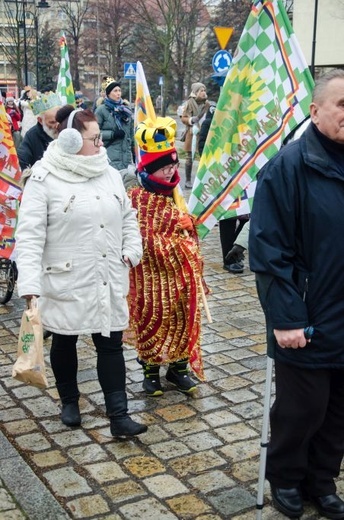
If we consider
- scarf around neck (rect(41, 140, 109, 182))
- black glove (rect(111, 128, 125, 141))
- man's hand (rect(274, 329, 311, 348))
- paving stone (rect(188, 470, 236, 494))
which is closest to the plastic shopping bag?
scarf around neck (rect(41, 140, 109, 182))

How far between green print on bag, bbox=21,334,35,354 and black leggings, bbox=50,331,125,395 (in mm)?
451

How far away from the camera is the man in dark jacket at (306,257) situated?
3135 millimetres

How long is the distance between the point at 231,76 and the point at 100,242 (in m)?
1.78

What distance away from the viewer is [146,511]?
11.8ft

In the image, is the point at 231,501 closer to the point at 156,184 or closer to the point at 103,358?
the point at 103,358

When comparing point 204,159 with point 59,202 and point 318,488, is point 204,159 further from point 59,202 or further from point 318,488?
point 318,488

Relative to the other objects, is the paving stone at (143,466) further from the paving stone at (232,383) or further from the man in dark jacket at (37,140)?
the man in dark jacket at (37,140)

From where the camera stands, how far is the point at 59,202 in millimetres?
4102

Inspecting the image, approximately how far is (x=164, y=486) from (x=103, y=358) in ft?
2.83

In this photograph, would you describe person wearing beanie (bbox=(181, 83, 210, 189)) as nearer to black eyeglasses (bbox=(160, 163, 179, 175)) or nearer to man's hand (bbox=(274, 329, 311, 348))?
black eyeglasses (bbox=(160, 163, 179, 175))

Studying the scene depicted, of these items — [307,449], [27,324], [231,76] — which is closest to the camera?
[307,449]

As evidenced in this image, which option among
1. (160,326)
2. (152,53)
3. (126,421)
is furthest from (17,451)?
(152,53)

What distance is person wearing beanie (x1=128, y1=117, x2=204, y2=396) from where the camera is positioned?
4.70m

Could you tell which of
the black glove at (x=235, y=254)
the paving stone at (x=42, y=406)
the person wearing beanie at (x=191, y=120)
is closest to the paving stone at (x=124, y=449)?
the paving stone at (x=42, y=406)
